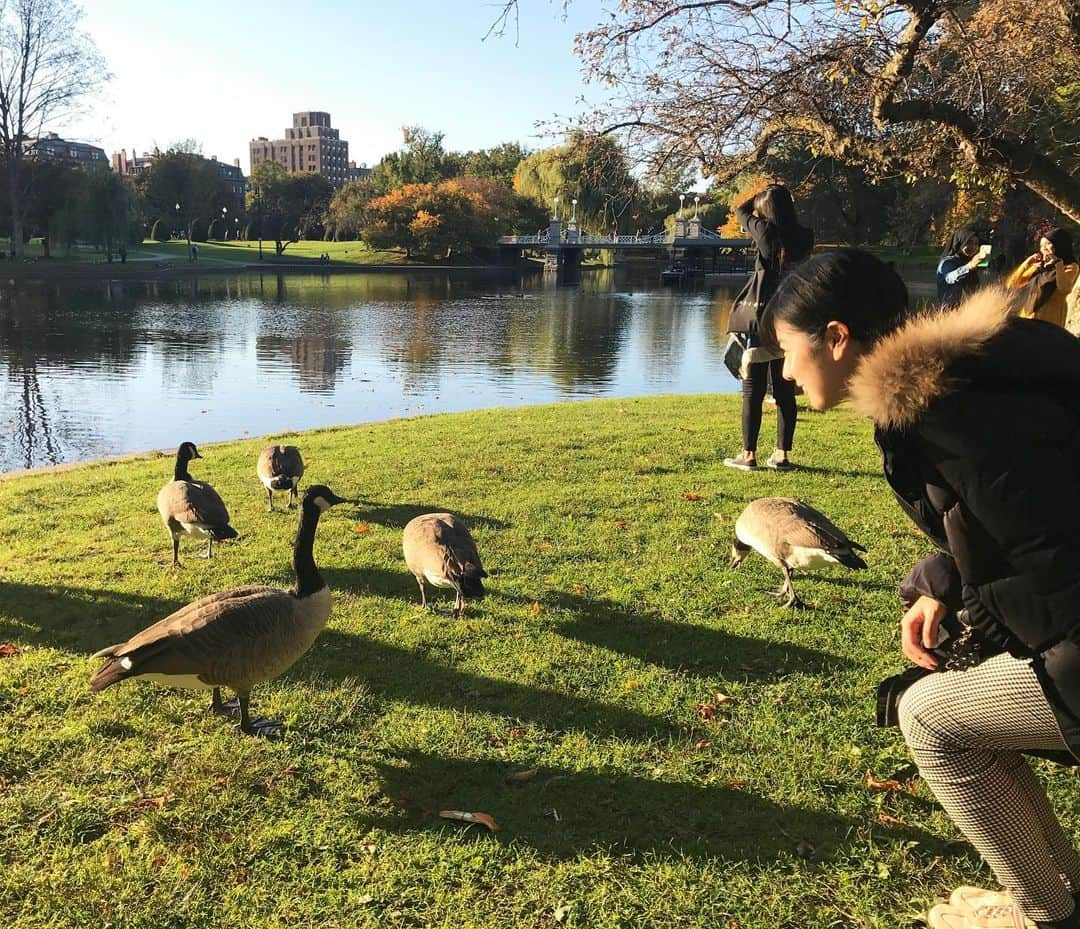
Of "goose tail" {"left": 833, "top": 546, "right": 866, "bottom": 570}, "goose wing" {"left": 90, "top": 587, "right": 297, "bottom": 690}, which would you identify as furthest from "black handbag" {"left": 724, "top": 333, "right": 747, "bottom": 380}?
"goose wing" {"left": 90, "top": 587, "right": 297, "bottom": 690}

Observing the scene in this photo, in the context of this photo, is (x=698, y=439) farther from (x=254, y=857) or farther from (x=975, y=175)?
(x=254, y=857)

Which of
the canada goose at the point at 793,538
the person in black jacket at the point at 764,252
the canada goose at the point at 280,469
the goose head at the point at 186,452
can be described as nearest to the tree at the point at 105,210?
the goose head at the point at 186,452

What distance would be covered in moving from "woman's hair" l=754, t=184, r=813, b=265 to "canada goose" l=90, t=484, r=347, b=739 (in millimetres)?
4996

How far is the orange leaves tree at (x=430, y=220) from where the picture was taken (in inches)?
3007

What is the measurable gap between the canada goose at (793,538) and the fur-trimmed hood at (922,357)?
2.98 meters

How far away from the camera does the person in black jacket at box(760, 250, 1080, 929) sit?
162 cm

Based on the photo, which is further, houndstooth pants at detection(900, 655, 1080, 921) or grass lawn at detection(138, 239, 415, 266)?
grass lawn at detection(138, 239, 415, 266)

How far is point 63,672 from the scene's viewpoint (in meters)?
4.18

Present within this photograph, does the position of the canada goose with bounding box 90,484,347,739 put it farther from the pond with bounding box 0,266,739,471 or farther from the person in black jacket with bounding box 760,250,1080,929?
the pond with bounding box 0,266,739,471

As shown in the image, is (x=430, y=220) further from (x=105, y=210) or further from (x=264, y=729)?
(x=264, y=729)

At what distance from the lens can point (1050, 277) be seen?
25.3 feet

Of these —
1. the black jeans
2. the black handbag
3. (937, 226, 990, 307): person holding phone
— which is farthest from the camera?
(937, 226, 990, 307): person holding phone

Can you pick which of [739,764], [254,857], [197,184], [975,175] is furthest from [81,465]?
[197,184]

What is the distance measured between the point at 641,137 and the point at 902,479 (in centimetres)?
907
